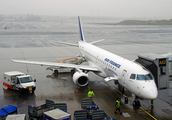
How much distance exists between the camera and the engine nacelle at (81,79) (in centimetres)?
2289

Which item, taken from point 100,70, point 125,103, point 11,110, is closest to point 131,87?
point 125,103

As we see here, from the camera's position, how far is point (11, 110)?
15.4 metres

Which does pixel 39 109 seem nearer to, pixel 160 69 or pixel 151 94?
pixel 151 94

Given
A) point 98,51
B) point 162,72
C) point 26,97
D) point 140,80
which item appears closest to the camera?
point 140,80

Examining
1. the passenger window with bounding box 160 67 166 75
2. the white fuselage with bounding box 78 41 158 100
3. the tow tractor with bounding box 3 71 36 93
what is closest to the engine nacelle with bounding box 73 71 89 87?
the white fuselage with bounding box 78 41 158 100

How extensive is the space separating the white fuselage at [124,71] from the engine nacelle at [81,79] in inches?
83.3

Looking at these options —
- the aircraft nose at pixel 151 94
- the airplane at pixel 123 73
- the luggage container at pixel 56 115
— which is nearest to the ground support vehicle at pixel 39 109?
the luggage container at pixel 56 115

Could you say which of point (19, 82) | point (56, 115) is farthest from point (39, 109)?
point (19, 82)

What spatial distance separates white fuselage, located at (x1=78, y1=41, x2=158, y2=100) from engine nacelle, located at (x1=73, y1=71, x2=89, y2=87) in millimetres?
2115

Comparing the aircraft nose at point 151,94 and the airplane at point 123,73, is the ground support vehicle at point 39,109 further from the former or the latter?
the aircraft nose at point 151,94

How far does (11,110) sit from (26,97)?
16.9ft

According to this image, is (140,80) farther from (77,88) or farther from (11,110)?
(11,110)

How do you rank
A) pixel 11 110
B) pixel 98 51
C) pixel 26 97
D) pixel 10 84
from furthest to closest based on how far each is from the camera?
pixel 98 51 < pixel 10 84 < pixel 26 97 < pixel 11 110

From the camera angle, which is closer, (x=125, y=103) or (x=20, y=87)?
(x=125, y=103)
